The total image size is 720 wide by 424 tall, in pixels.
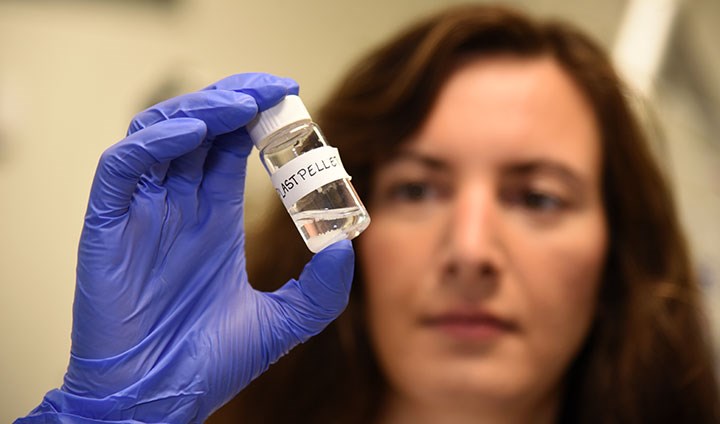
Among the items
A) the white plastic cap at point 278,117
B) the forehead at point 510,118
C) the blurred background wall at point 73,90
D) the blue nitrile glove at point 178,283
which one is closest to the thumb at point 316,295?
the blue nitrile glove at point 178,283

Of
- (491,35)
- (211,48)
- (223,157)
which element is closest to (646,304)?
(491,35)

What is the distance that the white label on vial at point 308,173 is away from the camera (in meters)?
0.74

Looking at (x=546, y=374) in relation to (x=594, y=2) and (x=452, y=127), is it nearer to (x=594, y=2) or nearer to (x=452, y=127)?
(x=452, y=127)

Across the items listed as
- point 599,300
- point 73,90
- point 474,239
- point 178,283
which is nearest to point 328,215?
point 178,283

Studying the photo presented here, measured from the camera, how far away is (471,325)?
112 centimetres

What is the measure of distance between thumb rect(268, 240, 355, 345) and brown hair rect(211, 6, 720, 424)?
441 millimetres

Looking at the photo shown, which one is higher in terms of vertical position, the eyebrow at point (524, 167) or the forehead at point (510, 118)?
the forehead at point (510, 118)

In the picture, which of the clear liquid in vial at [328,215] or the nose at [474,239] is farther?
the nose at [474,239]

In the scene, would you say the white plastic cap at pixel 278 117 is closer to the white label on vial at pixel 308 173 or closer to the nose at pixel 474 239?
the white label on vial at pixel 308 173

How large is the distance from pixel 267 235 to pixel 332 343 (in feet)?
0.83

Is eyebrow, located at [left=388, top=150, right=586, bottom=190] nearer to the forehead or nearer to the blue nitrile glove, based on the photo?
the forehead

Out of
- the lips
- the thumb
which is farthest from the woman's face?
the thumb

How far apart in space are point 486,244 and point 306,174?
460 mm

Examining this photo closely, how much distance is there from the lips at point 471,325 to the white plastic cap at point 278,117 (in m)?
0.48
